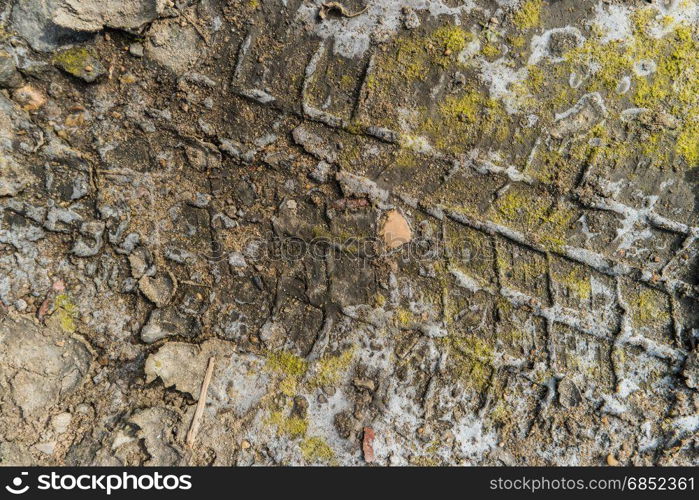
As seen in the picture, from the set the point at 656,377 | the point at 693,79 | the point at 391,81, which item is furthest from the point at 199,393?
the point at 693,79

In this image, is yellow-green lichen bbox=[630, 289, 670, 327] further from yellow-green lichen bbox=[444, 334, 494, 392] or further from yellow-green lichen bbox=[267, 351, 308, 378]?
yellow-green lichen bbox=[267, 351, 308, 378]

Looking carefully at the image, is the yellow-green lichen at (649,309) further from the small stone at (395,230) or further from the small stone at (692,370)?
the small stone at (395,230)

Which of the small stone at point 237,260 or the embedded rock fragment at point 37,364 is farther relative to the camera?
the small stone at point 237,260

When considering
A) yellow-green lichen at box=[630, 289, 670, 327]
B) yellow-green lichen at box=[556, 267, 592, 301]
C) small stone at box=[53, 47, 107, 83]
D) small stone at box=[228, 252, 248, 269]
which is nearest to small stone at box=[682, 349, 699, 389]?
yellow-green lichen at box=[630, 289, 670, 327]

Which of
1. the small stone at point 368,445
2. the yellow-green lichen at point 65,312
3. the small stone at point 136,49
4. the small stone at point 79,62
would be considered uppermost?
the small stone at point 136,49

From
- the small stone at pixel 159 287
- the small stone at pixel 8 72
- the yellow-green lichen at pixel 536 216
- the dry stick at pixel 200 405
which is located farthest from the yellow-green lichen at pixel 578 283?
the small stone at pixel 8 72

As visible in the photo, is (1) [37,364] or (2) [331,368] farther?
(2) [331,368]

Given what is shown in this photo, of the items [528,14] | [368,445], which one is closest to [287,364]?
[368,445]

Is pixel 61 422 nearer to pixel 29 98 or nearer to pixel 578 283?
pixel 29 98
